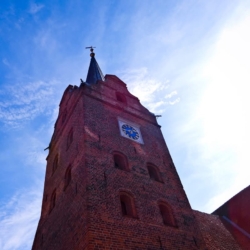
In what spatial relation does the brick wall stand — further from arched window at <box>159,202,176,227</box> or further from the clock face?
the clock face

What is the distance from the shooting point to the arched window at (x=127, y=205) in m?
9.19

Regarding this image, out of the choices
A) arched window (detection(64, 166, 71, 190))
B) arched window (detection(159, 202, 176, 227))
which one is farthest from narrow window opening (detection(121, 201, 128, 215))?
arched window (detection(64, 166, 71, 190))

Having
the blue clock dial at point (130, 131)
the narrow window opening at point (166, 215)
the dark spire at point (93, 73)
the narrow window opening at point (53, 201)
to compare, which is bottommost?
the narrow window opening at point (166, 215)

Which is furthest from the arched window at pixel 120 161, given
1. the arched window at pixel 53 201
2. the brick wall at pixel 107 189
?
the arched window at pixel 53 201

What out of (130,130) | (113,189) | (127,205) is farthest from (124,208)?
(130,130)

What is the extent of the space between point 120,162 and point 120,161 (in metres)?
0.05

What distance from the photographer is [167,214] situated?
1025 cm

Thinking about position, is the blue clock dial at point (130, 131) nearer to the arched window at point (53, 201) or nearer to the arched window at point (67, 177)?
the arched window at point (67, 177)

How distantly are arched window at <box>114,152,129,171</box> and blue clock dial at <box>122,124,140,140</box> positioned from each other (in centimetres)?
180

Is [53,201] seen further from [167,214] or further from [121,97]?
[121,97]

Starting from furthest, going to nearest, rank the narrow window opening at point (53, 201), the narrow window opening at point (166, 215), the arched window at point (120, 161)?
the narrow window opening at point (53, 201), the arched window at point (120, 161), the narrow window opening at point (166, 215)

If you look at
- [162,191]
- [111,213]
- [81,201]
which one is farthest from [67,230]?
[162,191]

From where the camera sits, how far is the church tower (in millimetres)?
8227

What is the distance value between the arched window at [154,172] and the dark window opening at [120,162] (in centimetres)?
141
